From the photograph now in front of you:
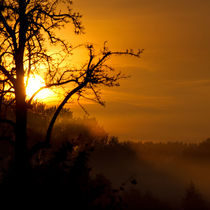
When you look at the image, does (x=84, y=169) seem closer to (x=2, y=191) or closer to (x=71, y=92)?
(x=2, y=191)

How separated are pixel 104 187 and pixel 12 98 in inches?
301

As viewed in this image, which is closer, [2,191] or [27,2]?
[2,191]

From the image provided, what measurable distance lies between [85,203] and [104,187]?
2.34 feet

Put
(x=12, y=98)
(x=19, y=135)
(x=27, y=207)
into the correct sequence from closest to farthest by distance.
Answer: (x=27, y=207)
(x=19, y=135)
(x=12, y=98)

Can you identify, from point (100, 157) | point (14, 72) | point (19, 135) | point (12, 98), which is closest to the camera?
point (19, 135)

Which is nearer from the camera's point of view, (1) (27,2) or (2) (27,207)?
(2) (27,207)

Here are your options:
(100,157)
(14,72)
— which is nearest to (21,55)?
(14,72)

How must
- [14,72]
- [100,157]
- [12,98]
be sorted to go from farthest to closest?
[100,157] < [12,98] < [14,72]

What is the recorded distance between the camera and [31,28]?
675 inches

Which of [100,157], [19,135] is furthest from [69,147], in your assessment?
[100,157]

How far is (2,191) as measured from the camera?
12.1 meters

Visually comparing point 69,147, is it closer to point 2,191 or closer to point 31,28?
point 2,191

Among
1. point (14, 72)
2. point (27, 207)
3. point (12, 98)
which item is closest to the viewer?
point (27, 207)

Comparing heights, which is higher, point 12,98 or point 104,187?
point 12,98
